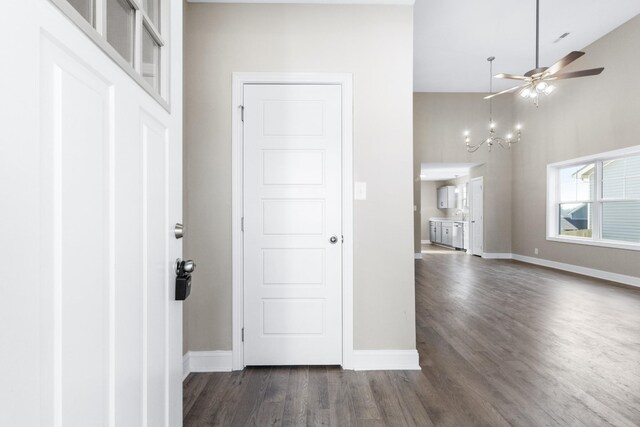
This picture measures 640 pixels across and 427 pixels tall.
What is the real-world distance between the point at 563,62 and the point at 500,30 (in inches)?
72.7

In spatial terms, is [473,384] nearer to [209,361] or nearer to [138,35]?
[209,361]

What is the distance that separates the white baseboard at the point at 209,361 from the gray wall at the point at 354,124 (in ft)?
0.17

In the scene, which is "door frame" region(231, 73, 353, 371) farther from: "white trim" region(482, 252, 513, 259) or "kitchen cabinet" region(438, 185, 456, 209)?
"kitchen cabinet" region(438, 185, 456, 209)

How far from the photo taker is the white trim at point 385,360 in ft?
6.97

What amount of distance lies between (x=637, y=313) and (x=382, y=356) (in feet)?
10.3

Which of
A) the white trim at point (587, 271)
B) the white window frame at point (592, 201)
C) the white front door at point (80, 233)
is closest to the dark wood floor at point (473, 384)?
the white front door at point (80, 233)

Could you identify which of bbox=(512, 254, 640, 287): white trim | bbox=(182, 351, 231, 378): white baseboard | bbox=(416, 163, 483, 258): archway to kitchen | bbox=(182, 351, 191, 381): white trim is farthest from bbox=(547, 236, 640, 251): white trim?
bbox=(182, 351, 191, 381): white trim

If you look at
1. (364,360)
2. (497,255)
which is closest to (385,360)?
(364,360)

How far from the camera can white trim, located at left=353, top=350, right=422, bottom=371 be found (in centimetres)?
212

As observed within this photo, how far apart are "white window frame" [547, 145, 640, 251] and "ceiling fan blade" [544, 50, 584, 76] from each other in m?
2.31

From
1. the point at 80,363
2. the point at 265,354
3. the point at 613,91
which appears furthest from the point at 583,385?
the point at 613,91

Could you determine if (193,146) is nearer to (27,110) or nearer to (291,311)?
(291,311)

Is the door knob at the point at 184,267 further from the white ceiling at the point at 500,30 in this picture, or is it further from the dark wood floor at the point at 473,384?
the white ceiling at the point at 500,30

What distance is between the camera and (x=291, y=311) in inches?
86.2
